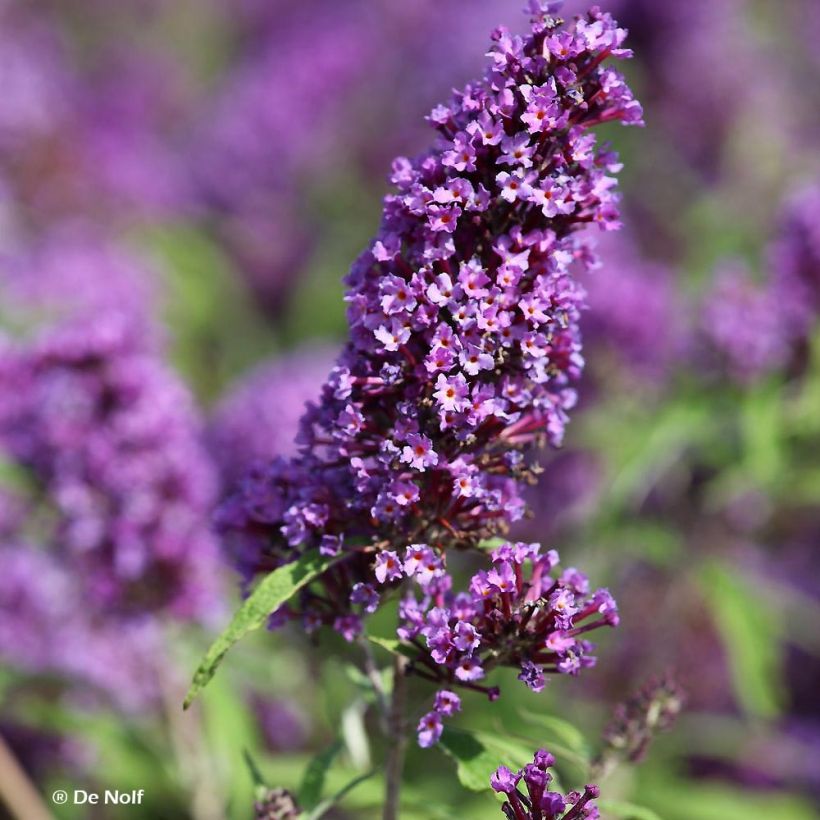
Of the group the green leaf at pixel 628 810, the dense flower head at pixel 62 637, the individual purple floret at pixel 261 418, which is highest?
the individual purple floret at pixel 261 418

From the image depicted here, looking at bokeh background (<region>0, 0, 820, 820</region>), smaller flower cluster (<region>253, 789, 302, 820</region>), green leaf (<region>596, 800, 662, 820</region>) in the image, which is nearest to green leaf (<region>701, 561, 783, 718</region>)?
bokeh background (<region>0, 0, 820, 820</region>)

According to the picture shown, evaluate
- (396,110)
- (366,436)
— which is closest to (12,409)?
(366,436)

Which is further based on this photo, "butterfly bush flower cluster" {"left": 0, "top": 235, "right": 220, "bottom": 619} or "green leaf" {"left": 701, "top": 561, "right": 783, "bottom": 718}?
"green leaf" {"left": 701, "top": 561, "right": 783, "bottom": 718}

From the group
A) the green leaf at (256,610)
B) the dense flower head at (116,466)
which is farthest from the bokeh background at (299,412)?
the green leaf at (256,610)

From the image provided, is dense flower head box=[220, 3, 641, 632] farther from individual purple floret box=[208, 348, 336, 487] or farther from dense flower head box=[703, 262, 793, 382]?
individual purple floret box=[208, 348, 336, 487]

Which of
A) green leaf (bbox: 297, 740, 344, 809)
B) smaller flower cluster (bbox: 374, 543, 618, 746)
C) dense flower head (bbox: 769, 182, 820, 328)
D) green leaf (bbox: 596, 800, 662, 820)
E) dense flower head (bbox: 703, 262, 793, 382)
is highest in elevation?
dense flower head (bbox: 769, 182, 820, 328)

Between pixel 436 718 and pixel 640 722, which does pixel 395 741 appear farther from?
pixel 640 722

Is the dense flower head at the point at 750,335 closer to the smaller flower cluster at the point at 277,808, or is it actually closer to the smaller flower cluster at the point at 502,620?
the smaller flower cluster at the point at 502,620
